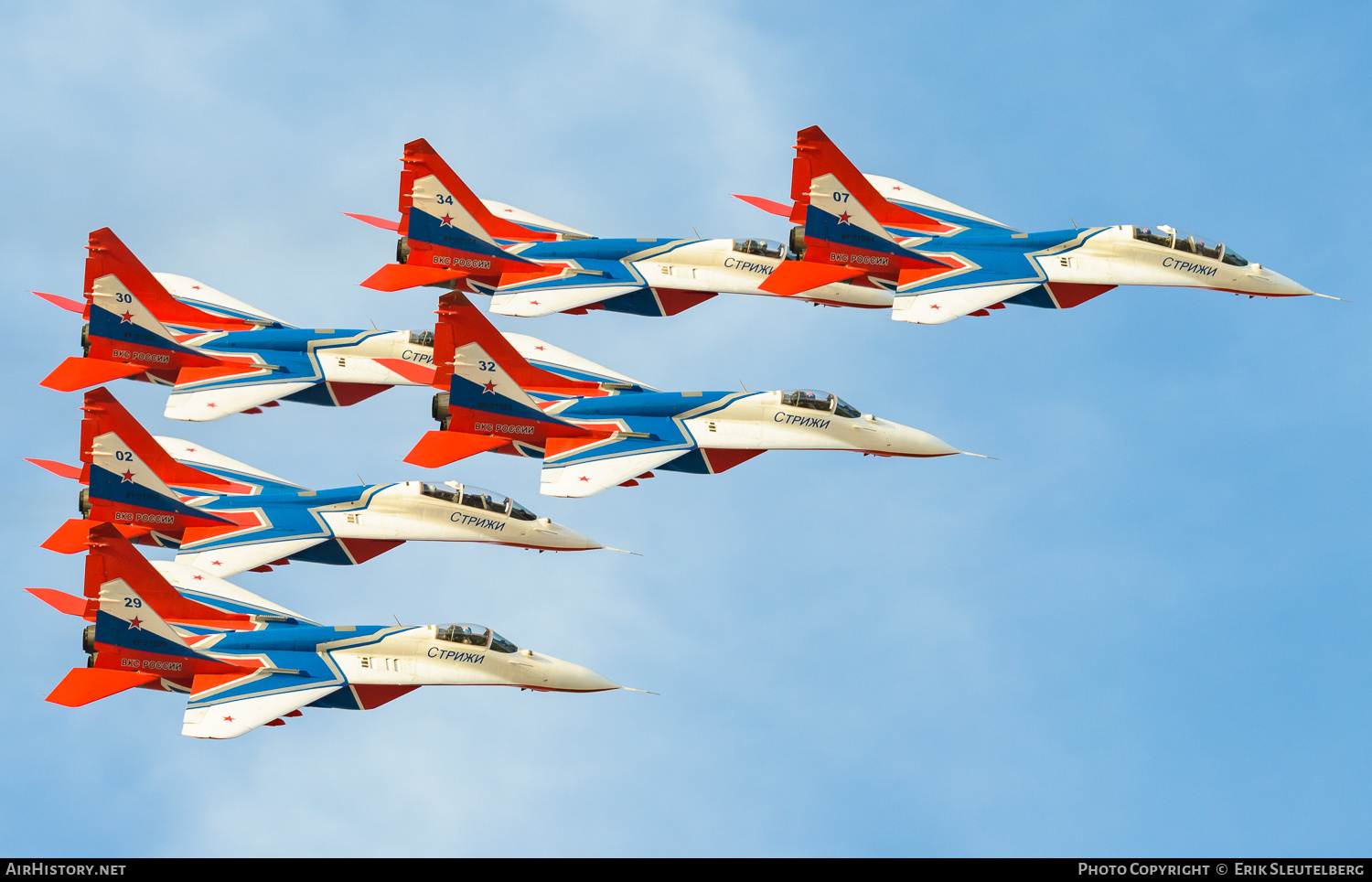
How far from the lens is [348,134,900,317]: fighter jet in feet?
218

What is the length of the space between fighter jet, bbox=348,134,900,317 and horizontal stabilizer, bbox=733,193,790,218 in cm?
334

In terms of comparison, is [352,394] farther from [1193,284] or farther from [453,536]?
[1193,284]

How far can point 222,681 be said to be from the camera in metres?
58.9

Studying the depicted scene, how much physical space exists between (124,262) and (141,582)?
33.1ft

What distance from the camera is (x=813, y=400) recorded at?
6344 centimetres

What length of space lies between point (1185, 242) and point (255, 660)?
26.1m

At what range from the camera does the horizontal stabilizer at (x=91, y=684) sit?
5838 cm

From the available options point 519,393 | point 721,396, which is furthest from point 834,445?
point 519,393

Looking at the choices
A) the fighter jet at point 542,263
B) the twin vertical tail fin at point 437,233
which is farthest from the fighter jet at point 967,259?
the twin vertical tail fin at point 437,233

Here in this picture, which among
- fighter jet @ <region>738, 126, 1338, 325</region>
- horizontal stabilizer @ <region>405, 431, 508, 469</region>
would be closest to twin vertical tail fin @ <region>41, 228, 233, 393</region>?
horizontal stabilizer @ <region>405, 431, 508, 469</region>

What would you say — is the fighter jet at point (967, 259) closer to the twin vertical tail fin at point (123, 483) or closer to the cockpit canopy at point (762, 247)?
the cockpit canopy at point (762, 247)

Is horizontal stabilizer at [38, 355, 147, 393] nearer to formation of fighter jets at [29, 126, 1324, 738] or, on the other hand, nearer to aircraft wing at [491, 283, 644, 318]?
formation of fighter jets at [29, 126, 1324, 738]

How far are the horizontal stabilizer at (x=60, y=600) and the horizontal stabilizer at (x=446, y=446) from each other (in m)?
8.72

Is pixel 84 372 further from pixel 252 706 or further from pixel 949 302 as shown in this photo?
pixel 949 302
